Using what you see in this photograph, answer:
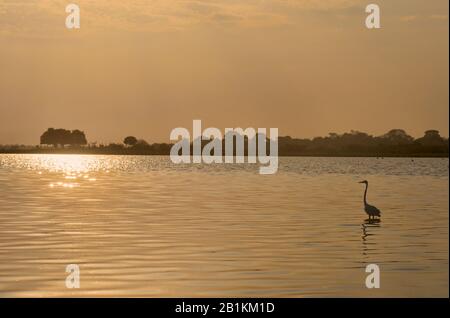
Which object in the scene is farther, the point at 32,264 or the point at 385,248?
the point at 385,248

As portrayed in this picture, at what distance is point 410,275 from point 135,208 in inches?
845

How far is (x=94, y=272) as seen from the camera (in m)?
20.5

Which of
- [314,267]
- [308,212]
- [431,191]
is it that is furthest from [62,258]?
[431,191]

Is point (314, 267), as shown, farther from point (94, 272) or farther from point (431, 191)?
point (431, 191)

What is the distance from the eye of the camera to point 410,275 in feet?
67.9

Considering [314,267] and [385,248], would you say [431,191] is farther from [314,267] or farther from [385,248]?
[314,267]

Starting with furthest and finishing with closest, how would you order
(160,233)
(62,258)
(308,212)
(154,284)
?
(308,212)
(160,233)
(62,258)
(154,284)

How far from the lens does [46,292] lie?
18078 millimetres

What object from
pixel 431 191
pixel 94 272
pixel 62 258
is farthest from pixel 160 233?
pixel 431 191

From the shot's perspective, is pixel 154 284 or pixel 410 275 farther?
pixel 410 275

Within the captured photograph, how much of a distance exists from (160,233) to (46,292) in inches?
436
